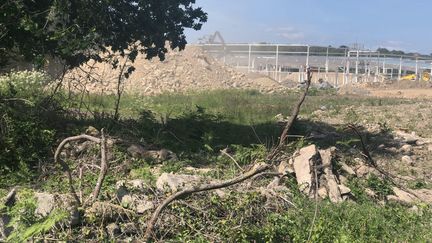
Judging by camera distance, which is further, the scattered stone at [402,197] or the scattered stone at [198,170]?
the scattered stone at [198,170]

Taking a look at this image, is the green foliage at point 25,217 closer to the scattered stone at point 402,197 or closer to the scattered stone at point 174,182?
the scattered stone at point 174,182

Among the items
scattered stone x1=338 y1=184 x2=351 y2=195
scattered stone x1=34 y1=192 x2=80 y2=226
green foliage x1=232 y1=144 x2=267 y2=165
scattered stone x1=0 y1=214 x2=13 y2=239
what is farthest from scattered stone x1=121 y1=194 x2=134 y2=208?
scattered stone x1=338 y1=184 x2=351 y2=195

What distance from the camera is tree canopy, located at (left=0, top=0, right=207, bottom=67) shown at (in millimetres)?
9062

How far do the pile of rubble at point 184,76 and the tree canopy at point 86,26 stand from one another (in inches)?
742

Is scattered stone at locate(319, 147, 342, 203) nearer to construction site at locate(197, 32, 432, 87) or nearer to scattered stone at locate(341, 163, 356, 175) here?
scattered stone at locate(341, 163, 356, 175)

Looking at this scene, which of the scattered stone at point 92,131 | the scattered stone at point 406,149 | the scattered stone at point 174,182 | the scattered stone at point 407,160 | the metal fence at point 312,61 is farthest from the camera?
the metal fence at point 312,61

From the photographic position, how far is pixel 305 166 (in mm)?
8312

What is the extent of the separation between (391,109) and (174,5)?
1177 cm

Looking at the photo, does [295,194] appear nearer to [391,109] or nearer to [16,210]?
[16,210]

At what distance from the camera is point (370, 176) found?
29.0 feet

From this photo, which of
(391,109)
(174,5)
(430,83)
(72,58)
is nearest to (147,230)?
(72,58)

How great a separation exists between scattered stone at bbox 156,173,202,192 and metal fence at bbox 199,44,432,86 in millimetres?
40981

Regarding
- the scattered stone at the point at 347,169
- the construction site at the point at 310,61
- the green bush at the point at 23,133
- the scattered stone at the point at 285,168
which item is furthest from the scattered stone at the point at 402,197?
the construction site at the point at 310,61

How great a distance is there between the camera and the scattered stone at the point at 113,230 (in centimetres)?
539
